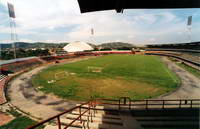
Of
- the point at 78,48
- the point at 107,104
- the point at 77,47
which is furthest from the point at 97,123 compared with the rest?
the point at 77,47

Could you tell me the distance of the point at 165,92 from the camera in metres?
21.0

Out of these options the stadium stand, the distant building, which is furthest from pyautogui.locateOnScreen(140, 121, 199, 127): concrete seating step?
the distant building

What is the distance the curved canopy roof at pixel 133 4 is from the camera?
20.3ft

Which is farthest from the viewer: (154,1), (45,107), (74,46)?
(74,46)

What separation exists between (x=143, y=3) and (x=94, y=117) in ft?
22.7

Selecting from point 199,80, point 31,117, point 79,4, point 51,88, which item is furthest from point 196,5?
point 199,80

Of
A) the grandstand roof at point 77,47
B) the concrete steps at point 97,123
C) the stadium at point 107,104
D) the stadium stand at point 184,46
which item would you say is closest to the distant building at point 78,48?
the grandstand roof at point 77,47

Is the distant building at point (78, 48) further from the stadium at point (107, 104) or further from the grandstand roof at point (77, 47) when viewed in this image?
the stadium at point (107, 104)

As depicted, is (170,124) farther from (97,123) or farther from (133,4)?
(133,4)

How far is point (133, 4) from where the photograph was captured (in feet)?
21.8

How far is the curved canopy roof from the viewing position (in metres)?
6.18

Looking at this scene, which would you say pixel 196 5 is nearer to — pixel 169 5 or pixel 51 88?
pixel 169 5

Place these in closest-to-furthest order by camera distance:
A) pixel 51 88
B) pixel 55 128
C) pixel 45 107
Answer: pixel 55 128, pixel 45 107, pixel 51 88

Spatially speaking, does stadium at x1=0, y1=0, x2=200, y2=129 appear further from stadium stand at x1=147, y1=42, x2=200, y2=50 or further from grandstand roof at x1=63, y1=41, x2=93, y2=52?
grandstand roof at x1=63, y1=41, x2=93, y2=52
